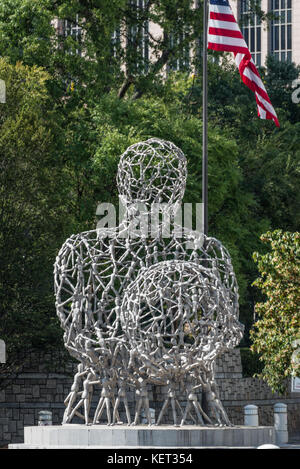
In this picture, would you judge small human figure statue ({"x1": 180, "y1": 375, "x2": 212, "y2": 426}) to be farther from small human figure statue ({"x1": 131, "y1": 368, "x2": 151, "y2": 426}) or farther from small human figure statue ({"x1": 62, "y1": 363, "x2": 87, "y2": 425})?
small human figure statue ({"x1": 62, "y1": 363, "x2": 87, "y2": 425})

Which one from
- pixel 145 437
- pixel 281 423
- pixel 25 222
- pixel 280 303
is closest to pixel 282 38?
pixel 25 222

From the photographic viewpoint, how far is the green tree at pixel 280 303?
2139 centimetres

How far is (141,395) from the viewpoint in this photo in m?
16.4

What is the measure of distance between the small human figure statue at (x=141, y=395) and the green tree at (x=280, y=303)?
5.16 m

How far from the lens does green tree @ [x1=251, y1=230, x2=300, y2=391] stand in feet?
70.2

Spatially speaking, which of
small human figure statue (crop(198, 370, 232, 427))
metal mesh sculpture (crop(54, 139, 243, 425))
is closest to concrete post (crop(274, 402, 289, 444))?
metal mesh sculpture (crop(54, 139, 243, 425))

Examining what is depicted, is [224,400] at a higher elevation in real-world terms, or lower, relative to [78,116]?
lower

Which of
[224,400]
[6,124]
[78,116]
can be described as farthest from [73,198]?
[224,400]

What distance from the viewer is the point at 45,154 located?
88.8 ft

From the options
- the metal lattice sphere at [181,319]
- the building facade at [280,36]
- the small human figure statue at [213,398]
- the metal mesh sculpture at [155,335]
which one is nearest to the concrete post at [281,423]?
the metal mesh sculpture at [155,335]

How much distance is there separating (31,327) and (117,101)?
9294 mm

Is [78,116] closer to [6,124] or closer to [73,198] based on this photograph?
[73,198]

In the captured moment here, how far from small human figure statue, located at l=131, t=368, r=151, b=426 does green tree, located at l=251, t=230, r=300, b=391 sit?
5.16 meters
